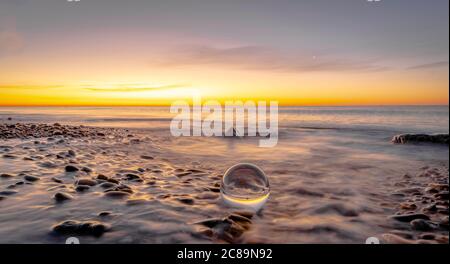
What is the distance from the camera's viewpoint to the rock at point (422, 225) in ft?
Answer: 10.0

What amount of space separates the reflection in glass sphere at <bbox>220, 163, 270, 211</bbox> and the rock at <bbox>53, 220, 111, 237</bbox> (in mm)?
1383

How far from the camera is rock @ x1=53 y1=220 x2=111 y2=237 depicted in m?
2.78

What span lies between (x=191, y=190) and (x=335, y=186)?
2.29m

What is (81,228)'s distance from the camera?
285 cm

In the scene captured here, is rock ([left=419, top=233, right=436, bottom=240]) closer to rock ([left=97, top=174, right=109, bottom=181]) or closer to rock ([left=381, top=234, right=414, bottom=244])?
rock ([left=381, top=234, right=414, bottom=244])

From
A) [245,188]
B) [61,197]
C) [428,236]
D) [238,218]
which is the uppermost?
[245,188]

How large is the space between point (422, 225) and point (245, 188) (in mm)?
1894

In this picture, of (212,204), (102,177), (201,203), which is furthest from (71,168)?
(212,204)

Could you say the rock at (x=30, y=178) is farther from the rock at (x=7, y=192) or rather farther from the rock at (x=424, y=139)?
the rock at (x=424, y=139)

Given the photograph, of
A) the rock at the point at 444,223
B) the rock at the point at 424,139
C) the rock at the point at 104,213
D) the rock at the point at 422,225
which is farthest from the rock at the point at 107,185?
the rock at the point at 424,139

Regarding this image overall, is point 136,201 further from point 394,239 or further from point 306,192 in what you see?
point 394,239

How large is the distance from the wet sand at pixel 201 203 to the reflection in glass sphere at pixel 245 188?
13 cm
